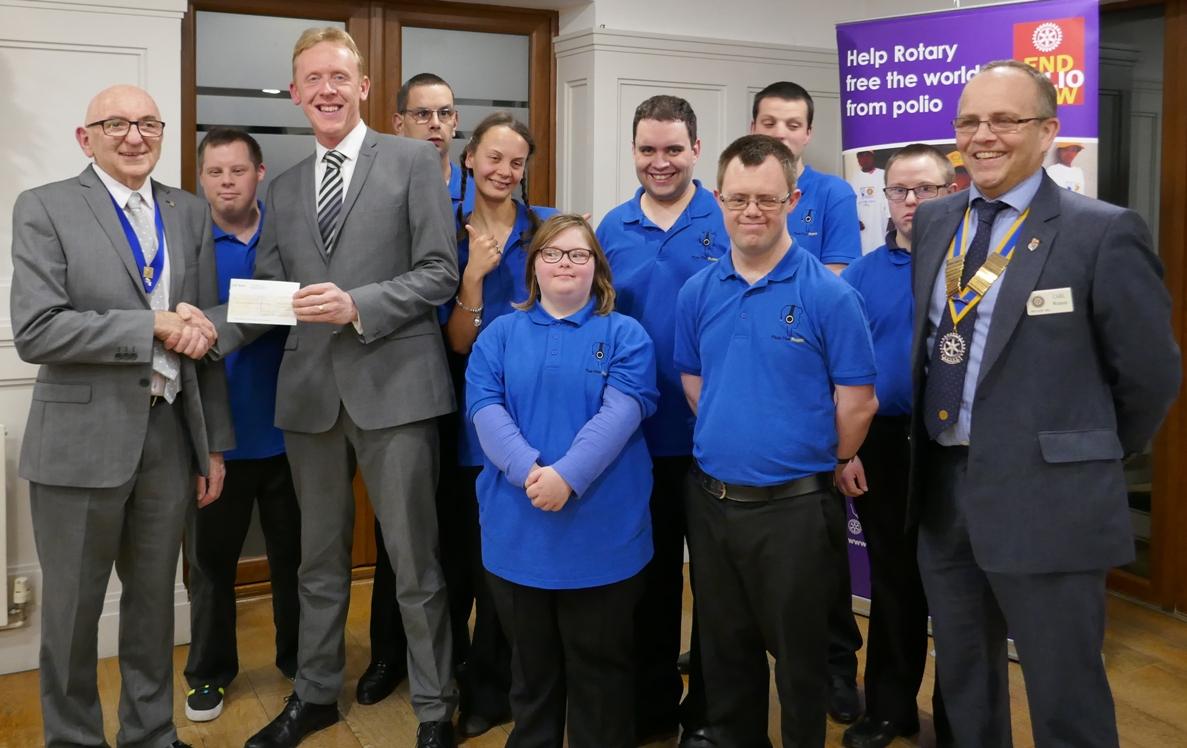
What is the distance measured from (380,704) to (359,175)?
1.52 metres

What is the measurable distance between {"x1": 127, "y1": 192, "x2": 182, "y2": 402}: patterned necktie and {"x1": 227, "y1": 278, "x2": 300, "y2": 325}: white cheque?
19cm

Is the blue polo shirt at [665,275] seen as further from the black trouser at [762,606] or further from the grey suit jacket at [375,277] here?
the grey suit jacket at [375,277]

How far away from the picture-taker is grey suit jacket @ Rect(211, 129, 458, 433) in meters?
2.72

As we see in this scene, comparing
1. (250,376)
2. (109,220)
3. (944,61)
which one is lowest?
(250,376)

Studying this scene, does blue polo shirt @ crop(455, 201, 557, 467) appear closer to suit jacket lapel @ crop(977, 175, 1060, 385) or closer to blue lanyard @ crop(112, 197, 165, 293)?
blue lanyard @ crop(112, 197, 165, 293)

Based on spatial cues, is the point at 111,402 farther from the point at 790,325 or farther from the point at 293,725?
the point at 790,325

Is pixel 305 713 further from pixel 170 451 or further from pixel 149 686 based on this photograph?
pixel 170 451

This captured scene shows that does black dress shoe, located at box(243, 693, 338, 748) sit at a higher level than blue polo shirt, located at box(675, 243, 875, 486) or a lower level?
lower

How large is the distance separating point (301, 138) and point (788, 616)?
2.73 meters

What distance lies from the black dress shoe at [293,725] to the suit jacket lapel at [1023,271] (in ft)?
6.36

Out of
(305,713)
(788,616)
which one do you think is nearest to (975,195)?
(788,616)

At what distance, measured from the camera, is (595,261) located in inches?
102

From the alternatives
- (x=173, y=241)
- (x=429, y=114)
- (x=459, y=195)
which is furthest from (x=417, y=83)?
(x=173, y=241)

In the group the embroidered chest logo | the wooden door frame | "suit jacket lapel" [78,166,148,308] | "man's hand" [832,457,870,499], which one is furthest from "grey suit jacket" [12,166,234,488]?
the wooden door frame
